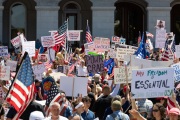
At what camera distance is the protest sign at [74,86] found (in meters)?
12.1

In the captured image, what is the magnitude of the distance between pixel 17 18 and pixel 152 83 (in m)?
26.3

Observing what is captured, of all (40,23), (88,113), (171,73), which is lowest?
(88,113)

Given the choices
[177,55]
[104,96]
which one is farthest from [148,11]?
[104,96]

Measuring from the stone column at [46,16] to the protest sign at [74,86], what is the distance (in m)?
20.8

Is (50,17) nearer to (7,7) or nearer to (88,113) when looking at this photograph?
(7,7)

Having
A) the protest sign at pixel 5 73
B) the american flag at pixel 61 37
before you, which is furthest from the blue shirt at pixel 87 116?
the american flag at pixel 61 37

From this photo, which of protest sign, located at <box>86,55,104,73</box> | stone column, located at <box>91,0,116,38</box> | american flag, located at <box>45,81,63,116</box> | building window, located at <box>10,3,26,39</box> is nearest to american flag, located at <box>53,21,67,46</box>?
protest sign, located at <box>86,55,104,73</box>

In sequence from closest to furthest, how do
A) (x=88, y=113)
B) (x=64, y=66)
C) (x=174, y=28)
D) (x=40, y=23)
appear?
(x=88, y=113) < (x=64, y=66) < (x=40, y=23) < (x=174, y=28)

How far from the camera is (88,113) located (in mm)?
10828

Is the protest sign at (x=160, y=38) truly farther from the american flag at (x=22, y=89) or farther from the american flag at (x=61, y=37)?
the american flag at (x=22, y=89)

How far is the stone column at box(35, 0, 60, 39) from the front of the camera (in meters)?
33.0

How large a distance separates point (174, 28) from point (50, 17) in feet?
28.7

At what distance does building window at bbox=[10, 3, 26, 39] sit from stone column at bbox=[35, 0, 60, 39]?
158 cm

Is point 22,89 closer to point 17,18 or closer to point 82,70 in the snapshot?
point 82,70
